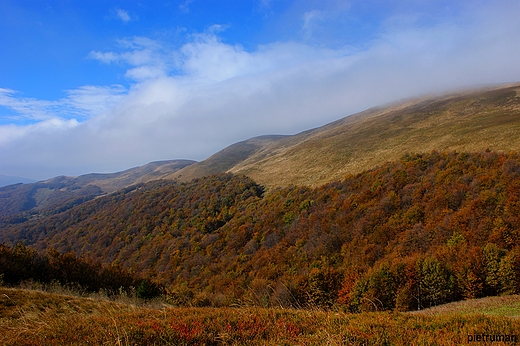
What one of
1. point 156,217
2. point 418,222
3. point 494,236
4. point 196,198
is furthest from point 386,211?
point 156,217

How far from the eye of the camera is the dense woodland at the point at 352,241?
758 inches

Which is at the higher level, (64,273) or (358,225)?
(64,273)

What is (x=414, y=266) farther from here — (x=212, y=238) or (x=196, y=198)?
(x=196, y=198)

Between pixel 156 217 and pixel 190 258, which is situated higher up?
pixel 156 217

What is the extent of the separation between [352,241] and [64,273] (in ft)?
106

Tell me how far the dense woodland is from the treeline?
415cm

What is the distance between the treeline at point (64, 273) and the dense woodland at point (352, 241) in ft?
13.6

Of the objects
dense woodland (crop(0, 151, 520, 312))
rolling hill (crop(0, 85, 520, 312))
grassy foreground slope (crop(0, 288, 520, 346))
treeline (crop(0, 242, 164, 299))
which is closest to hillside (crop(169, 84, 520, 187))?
rolling hill (crop(0, 85, 520, 312))

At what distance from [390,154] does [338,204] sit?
69.5 feet

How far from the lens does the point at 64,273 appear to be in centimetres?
2262

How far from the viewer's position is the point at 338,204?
42.9 m

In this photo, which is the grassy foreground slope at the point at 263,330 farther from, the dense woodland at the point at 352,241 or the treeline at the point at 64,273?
the treeline at the point at 64,273

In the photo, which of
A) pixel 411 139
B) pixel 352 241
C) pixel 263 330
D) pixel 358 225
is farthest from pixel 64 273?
pixel 411 139

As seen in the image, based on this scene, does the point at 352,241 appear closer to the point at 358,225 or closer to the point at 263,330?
the point at 358,225
